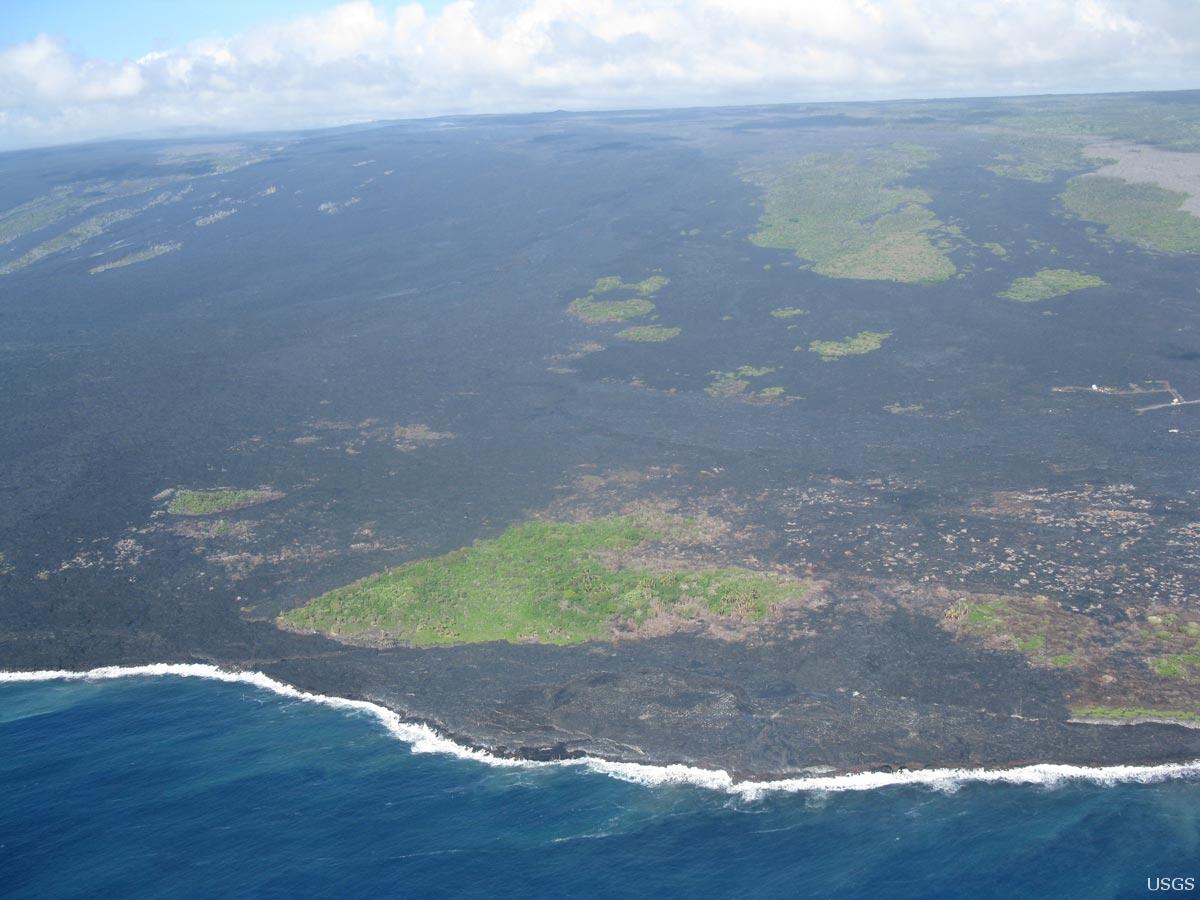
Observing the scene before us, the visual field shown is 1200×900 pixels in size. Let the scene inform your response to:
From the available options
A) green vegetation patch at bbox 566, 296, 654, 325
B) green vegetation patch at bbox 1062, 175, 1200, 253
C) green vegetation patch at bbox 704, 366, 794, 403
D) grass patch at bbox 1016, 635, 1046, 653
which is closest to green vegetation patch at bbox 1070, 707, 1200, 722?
grass patch at bbox 1016, 635, 1046, 653

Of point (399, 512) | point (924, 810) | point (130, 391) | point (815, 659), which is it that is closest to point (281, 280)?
point (130, 391)

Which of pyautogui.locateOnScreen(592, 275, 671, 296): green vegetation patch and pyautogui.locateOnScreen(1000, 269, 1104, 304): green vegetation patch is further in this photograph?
pyautogui.locateOnScreen(592, 275, 671, 296): green vegetation patch

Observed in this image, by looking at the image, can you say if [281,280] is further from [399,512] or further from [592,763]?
[592,763]

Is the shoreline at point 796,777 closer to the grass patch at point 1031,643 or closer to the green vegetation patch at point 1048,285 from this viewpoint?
the grass patch at point 1031,643

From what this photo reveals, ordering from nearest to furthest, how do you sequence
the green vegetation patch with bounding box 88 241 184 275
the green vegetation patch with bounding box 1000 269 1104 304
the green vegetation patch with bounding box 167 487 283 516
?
the green vegetation patch with bounding box 167 487 283 516
the green vegetation patch with bounding box 1000 269 1104 304
the green vegetation patch with bounding box 88 241 184 275

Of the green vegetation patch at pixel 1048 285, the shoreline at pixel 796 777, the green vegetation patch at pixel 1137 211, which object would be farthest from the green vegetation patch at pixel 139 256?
the green vegetation patch at pixel 1137 211

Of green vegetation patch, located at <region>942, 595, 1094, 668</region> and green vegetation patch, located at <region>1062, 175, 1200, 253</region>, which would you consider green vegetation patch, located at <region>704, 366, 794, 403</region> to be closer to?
green vegetation patch, located at <region>942, 595, 1094, 668</region>

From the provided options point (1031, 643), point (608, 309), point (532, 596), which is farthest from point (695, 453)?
point (608, 309)

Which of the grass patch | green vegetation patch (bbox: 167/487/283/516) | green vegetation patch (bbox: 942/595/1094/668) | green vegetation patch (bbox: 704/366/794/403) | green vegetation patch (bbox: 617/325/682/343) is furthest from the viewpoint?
green vegetation patch (bbox: 617/325/682/343)
